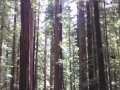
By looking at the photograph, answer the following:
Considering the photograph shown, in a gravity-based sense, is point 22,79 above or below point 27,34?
below

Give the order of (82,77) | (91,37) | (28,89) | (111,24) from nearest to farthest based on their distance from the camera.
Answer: (28,89)
(82,77)
(91,37)
(111,24)

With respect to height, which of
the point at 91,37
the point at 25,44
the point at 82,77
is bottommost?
the point at 82,77

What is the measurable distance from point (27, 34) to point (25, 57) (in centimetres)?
74

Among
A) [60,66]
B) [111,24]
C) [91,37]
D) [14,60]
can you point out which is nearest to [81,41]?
[91,37]

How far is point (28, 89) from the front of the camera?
5793 millimetres

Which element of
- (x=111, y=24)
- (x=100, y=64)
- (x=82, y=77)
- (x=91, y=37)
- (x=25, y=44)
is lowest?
(x=82, y=77)

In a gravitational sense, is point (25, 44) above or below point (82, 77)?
above

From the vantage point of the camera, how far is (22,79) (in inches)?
229

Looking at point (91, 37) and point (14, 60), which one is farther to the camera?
point (14, 60)

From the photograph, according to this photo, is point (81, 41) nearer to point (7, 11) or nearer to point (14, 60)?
point (7, 11)

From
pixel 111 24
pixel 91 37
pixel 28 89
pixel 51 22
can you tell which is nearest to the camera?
pixel 28 89

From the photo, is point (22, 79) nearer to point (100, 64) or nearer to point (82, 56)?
point (100, 64)

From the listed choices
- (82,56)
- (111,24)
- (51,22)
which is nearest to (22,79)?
(82,56)

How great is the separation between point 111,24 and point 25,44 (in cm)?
1172
